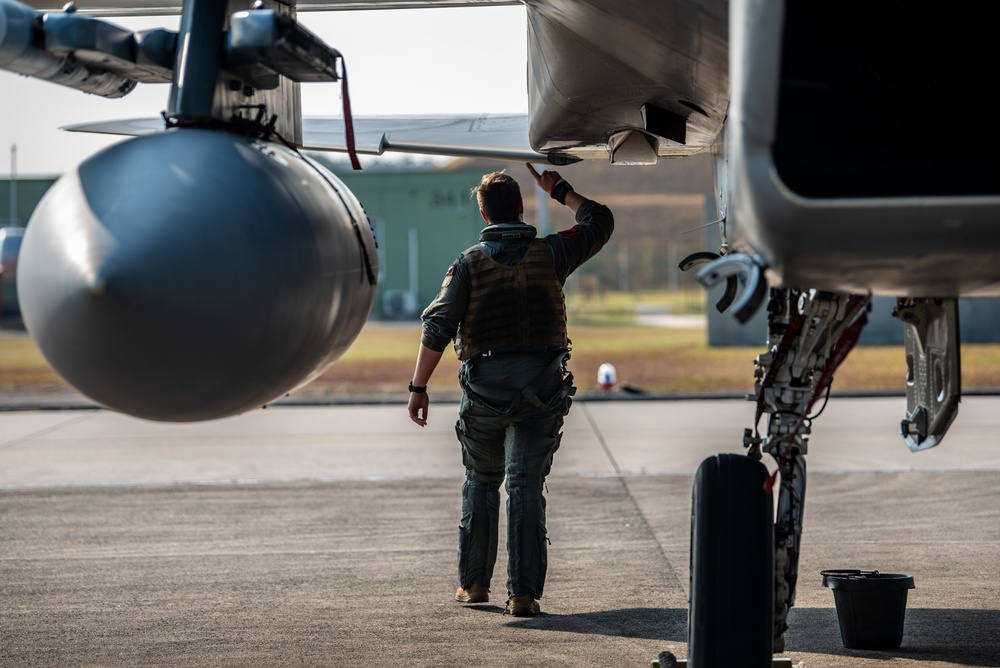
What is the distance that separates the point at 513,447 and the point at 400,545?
180cm

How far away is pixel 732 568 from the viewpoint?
3707 millimetres

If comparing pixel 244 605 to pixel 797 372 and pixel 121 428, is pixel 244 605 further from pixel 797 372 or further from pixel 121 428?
pixel 121 428

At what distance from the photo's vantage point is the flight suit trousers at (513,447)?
5160 mm

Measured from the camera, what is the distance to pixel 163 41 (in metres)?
2.96

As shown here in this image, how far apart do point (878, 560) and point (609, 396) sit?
8.10 metres

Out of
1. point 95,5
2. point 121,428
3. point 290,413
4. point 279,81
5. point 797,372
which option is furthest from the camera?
point 290,413

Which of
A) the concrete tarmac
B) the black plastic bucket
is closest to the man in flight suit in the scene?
the concrete tarmac

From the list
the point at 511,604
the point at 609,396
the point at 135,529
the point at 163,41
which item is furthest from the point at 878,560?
the point at 609,396

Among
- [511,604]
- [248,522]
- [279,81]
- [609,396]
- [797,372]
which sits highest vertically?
[279,81]

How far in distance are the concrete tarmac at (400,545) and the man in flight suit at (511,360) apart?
0.34 m

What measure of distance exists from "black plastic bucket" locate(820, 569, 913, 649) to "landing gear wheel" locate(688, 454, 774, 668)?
3.34 feet

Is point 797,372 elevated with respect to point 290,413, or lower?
elevated

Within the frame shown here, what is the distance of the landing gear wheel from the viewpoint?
11.9ft

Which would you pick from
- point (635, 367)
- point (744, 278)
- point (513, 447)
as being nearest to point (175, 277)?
point (744, 278)
